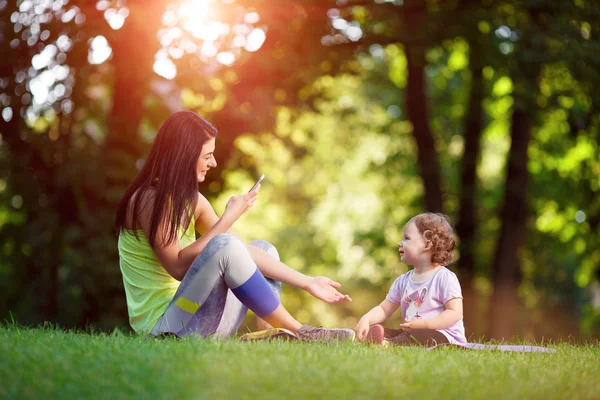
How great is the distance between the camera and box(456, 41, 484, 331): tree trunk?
43.5 ft

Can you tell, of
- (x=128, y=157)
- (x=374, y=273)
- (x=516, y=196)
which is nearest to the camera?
(x=128, y=157)

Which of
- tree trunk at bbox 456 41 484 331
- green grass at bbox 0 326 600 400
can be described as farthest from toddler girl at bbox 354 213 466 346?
tree trunk at bbox 456 41 484 331

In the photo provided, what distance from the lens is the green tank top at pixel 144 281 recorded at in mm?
5332

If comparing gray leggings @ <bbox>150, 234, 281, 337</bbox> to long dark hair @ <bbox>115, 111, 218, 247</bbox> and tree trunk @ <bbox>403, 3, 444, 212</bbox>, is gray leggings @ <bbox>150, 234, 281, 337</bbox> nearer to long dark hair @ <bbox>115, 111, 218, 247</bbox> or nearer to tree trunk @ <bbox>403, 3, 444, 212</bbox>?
long dark hair @ <bbox>115, 111, 218, 247</bbox>

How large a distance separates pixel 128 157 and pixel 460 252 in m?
6.23

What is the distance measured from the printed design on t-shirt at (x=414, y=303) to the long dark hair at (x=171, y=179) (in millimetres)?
1733

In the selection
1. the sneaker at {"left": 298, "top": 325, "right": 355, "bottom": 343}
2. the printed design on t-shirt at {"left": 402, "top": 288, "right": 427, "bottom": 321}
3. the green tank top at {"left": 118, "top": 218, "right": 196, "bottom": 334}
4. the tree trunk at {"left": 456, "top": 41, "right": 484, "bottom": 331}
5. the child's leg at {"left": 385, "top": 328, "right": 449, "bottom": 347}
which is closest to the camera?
the sneaker at {"left": 298, "top": 325, "right": 355, "bottom": 343}

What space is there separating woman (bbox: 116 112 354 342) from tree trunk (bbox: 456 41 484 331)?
8.22 meters

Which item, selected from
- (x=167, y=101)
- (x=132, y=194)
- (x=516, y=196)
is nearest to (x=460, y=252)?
(x=516, y=196)

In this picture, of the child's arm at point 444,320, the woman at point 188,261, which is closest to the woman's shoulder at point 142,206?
the woman at point 188,261

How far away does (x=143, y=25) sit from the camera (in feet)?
32.7

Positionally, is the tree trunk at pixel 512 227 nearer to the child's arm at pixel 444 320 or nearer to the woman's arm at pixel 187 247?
the child's arm at pixel 444 320

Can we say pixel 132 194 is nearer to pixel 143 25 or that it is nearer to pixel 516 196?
pixel 143 25

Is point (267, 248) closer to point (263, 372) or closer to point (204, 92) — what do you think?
point (263, 372)
